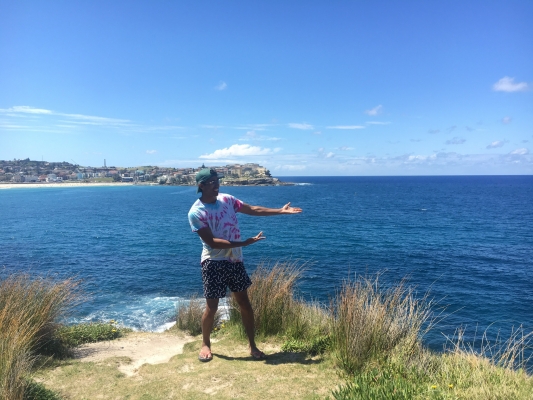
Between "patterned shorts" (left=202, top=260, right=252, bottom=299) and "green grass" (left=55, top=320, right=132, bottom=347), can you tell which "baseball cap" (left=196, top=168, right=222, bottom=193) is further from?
"green grass" (left=55, top=320, right=132, bottom=347)

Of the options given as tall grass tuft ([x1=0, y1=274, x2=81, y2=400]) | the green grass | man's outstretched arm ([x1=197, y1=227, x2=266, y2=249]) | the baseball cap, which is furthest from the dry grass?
the green grass

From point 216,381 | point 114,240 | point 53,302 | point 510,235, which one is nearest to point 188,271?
point 114,240

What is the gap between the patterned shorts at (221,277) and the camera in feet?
15.5

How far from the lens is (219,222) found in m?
4.65

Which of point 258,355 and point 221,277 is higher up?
point 221,277

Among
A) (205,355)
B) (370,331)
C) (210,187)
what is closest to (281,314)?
(205,355)

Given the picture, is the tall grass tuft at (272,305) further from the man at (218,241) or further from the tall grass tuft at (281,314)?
the man at (218,241)

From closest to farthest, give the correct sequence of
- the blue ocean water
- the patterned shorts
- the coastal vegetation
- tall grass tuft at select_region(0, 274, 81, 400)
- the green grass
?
the coastal vegetation
tall grass tuft at select_region(0, 274, 81, 400)
the patterned shorts
the green grass
the blue ocean water

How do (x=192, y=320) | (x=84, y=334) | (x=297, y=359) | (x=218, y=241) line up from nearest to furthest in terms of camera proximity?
(x=218, y=241) < (x=297, y=359) < (x=84, y=334) < (x=192, y=320)

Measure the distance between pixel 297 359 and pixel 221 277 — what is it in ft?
4.63

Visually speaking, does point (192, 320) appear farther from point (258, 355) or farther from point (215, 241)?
point (215, 241)

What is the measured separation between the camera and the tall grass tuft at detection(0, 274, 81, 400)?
3.57 metres

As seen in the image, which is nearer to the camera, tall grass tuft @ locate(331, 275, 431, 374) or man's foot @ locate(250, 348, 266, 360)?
tall grass tuft @ locate(331, 275, 431, 374)

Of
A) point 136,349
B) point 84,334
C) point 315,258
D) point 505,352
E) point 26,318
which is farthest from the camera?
point 315,258
